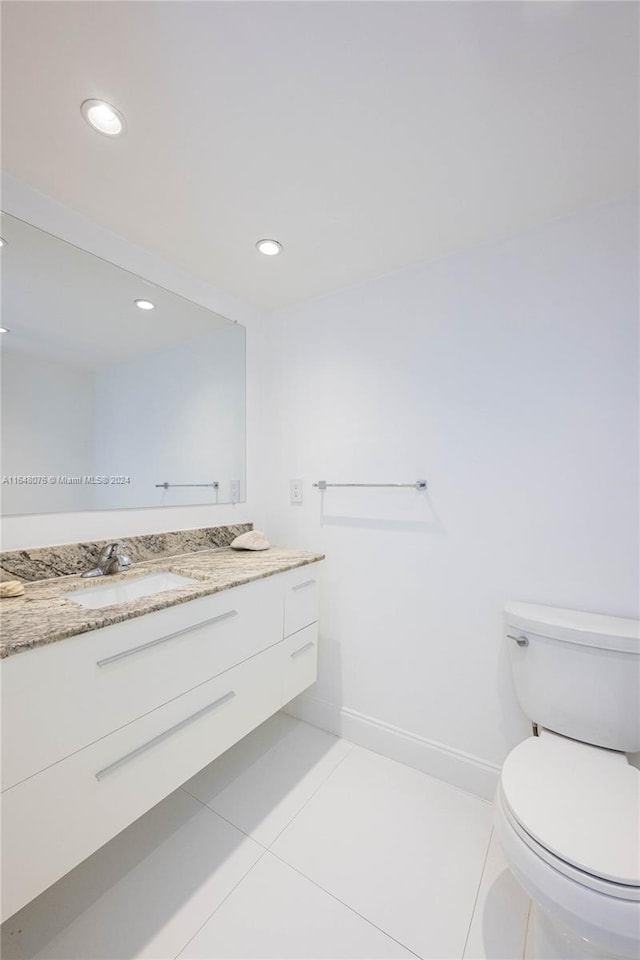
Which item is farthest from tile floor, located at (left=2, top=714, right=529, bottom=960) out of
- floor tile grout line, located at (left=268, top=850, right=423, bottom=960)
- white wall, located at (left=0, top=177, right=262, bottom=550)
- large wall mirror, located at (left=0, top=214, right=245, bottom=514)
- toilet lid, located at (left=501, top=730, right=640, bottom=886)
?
large wall mirror, located at (left=0, top=214, right=245, bottom=514)

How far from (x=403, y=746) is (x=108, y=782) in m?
1.21

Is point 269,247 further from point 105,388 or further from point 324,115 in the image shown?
point 105,388

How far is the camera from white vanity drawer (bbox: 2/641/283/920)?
0.77 m

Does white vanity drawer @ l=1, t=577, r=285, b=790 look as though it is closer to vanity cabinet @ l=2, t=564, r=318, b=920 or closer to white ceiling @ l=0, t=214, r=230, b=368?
vanity cabinet @ l=2, t=564, r=318, b=920

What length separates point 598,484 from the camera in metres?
1.26

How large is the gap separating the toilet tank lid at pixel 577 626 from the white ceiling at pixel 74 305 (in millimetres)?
1786

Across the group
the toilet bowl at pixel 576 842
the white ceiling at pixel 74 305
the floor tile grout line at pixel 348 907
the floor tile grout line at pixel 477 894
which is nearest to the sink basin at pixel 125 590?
the white ceiling at pixel 74 305

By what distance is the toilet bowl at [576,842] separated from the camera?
72 cm

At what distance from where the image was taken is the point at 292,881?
1136 mm

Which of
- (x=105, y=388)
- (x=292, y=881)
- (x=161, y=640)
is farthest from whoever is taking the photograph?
(x=105, y=388)

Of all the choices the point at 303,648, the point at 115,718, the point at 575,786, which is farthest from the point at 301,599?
the point at 575,786

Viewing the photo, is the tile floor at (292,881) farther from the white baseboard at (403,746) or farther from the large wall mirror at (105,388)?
the large wall mirror at (105,388)

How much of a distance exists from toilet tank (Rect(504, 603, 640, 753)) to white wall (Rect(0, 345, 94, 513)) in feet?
5.37

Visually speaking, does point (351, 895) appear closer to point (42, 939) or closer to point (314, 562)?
point (42, 939)
